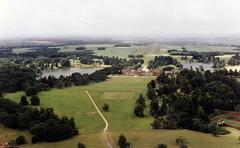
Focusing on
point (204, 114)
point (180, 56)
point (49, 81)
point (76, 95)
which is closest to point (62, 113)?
point (76, 95)

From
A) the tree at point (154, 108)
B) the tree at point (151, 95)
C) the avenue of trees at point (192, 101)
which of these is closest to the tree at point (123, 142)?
the avenue of trees at point (192, 101)

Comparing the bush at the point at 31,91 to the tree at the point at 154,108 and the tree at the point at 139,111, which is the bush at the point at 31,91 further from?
the tree at the point at 154,108

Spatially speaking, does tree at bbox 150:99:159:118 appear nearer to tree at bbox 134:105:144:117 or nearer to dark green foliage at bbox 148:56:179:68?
tree at bbox 134:105:144:117

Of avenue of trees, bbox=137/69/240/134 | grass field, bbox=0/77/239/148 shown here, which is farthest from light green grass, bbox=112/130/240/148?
avenue of trees, bbox=137/69/240/134

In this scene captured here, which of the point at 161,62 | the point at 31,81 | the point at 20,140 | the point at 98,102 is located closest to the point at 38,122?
the point at 20,140

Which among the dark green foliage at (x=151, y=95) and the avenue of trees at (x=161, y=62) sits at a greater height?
the dark green foliage at (x=151, y=95)

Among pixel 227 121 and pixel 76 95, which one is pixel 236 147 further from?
pixel 76 95
